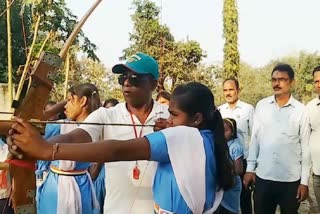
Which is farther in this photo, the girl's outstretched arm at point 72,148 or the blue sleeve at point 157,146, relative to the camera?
the blue sleeve at point 157,146

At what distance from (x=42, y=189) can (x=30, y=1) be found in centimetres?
462

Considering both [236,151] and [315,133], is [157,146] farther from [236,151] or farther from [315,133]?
[236,151]

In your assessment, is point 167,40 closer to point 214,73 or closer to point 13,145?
point 214,73

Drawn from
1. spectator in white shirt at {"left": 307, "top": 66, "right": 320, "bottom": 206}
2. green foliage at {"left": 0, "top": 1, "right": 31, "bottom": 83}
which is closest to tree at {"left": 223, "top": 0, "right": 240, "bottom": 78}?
green foliage at {"left": 0, "top": 1, "right": 31, "bottom": 83}

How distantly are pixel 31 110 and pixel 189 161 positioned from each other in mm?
706

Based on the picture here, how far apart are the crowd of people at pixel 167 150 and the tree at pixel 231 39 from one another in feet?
55.6

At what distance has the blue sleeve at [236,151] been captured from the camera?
5277mm

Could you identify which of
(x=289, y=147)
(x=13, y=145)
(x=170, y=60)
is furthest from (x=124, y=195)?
(x=170, y=60)

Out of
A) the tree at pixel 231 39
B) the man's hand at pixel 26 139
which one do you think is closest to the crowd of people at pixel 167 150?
the man's hand at pixel 26 139

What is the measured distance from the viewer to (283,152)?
4.70 metres

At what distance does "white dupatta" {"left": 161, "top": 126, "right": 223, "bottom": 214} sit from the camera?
2203 millimetres

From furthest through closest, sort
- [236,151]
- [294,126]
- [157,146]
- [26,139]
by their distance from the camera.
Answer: [236,151]
[294,126]
[157,146]
[26,139]

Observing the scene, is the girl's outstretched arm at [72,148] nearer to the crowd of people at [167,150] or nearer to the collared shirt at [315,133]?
the crowd of people at [167,150]

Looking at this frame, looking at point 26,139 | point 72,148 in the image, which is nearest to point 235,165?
point 72,148
